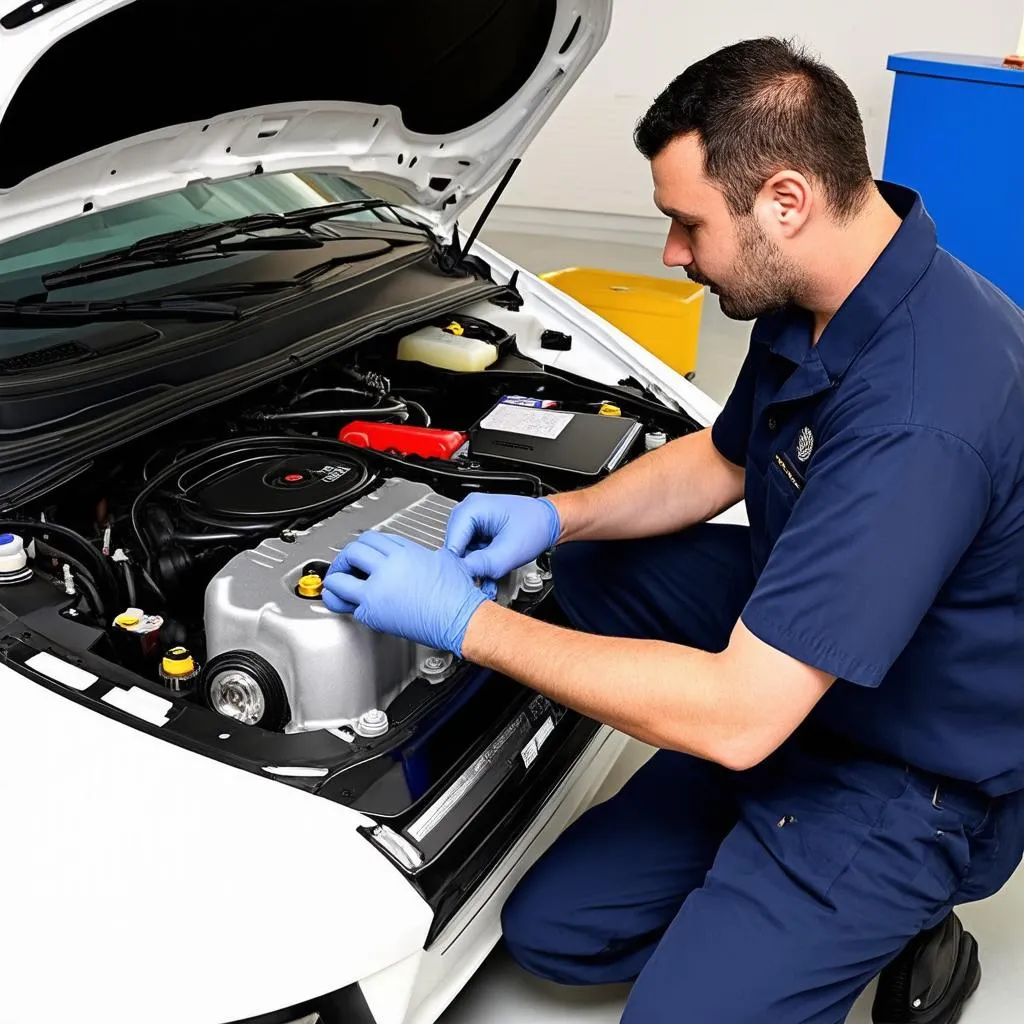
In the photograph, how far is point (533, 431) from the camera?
196 cm

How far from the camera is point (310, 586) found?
138 cm

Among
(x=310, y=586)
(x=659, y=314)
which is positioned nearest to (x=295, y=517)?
(x=310, y=586)

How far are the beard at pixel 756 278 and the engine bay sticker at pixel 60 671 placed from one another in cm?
85

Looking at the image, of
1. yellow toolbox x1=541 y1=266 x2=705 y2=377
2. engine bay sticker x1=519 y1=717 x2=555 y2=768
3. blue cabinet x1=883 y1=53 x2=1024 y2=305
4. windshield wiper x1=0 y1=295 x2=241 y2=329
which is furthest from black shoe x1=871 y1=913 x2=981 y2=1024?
blue cabinet x1=883 y1=53 x2=1024 y2=305

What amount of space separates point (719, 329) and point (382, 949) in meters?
3.78

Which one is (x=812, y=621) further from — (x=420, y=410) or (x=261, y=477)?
(x=420, y=410)

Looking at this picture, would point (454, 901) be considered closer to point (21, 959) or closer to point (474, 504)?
point (21, 959)

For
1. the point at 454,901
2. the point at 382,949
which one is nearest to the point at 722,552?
the point at 454,901

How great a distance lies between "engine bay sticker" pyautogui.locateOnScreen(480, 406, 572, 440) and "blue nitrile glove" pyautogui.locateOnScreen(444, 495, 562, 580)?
322 mm

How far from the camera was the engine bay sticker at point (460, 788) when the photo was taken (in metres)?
1.21

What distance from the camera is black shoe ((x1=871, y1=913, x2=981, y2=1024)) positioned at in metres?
1.57

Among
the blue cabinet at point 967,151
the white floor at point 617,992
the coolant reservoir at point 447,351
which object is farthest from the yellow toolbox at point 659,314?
the white floor at point 617,992

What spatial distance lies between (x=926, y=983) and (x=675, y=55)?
4.92 meters

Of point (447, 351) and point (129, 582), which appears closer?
point (129, 582)
